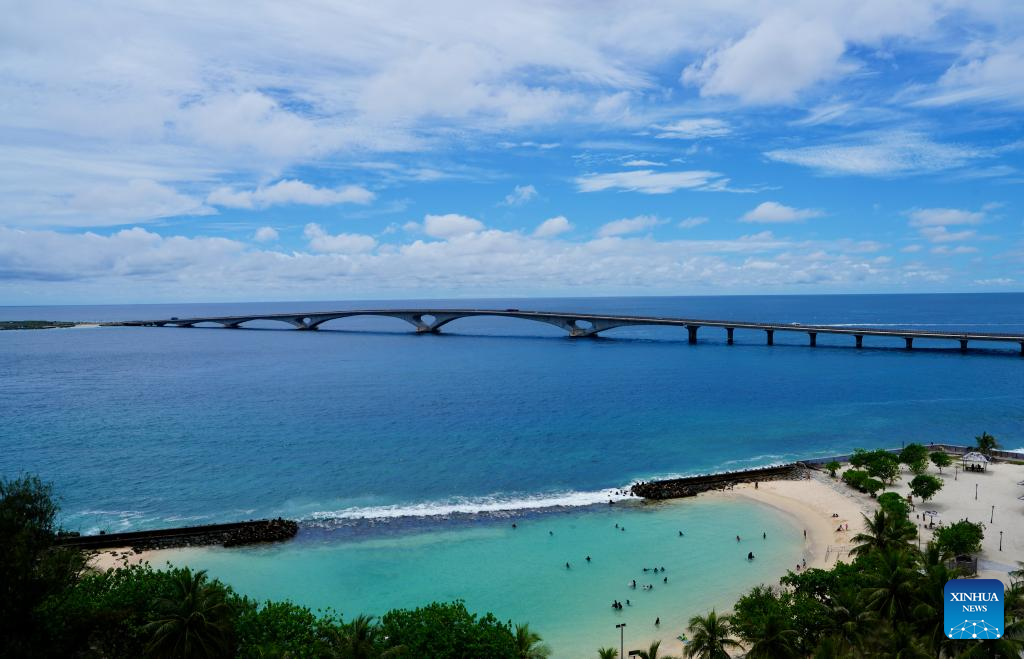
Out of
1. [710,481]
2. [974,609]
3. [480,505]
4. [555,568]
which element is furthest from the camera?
[710,481]

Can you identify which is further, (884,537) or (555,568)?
(555,568)

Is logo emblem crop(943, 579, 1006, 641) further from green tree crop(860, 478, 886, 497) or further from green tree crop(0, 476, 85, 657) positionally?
green tree crop(0, 476, 85, 657)

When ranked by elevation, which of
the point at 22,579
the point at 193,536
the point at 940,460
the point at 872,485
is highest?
the point at 22,579

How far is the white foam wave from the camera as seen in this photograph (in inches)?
2184

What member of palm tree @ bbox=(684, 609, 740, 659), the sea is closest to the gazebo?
the sea

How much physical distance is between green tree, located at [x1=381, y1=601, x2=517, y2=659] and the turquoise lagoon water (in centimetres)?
821

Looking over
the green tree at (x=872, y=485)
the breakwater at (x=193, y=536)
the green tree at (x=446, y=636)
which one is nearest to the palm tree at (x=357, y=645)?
the green tree at (x=446, y=636)

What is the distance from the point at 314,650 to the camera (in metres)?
27.9

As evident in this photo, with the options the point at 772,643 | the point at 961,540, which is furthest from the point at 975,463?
the point at 772,643

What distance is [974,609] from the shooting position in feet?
75.8

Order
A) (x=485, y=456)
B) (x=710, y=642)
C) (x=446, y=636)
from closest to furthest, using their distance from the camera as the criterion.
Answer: (x=446, y=636) → (x=710, y=642) → (x=485, y=456)

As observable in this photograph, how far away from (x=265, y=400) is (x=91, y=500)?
48.0 metres

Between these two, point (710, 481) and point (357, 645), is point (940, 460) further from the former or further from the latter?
point (357, 645)

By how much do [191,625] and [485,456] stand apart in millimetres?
47902
